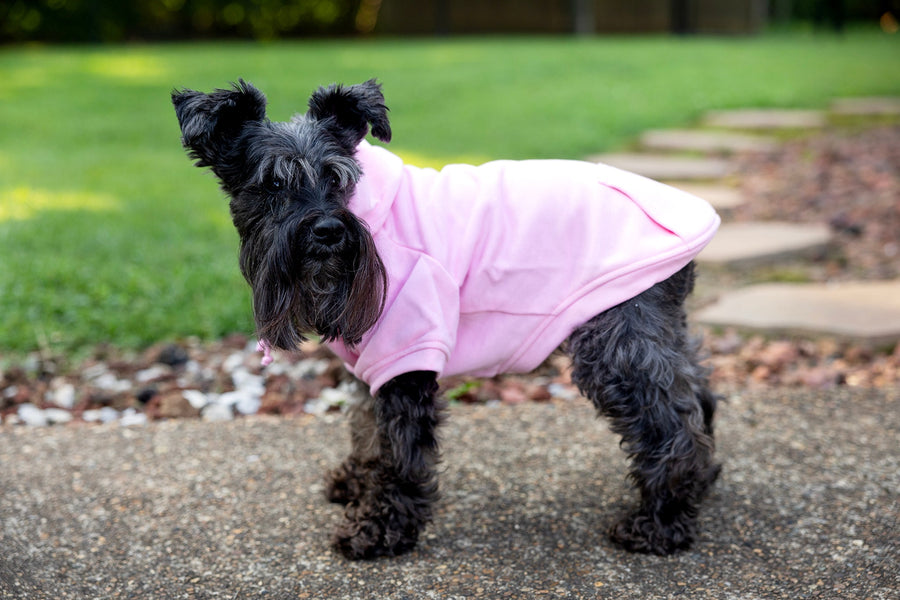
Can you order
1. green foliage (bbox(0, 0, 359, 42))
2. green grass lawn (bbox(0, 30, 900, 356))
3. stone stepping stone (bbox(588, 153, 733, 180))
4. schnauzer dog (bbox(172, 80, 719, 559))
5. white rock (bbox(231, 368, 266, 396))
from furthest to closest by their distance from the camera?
green foliage (bbox(0, 0, 359, 42)) → stone stepping stone (bbox(588, 153, 733, 180)) → green grass lawn (bbox(0, 30, 900, 356)) → white rock (bbox(231, 368, 266, 396)) → schnauzer dog (bbox(172, 80, 719, 559))

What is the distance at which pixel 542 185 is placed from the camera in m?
2.93

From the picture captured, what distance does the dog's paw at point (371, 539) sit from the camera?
9.74 ft

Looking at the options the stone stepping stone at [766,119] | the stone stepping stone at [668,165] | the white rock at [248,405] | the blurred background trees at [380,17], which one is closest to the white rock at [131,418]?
the white rock at [248,405]

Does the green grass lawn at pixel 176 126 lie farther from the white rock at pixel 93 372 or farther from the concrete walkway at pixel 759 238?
the concrete walkway at pixel 759 238

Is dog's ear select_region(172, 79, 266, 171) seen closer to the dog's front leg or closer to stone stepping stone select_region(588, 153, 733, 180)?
the dog's front leg

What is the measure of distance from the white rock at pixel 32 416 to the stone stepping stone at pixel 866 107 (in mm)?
8950

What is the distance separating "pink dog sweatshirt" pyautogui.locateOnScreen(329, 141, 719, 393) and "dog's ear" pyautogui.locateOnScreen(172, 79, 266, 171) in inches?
15.1

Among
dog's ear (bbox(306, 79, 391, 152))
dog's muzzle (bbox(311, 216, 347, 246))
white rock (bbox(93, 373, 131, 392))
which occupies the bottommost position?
white rock (bbox(93, 373, 131, 392))

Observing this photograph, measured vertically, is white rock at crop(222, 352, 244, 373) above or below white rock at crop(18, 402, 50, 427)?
below

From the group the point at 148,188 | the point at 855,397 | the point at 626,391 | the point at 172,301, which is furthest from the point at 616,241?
the point at 148,188

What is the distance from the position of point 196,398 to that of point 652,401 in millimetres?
2289

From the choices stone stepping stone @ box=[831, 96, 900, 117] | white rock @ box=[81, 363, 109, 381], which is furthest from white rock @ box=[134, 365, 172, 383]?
stone stepping stone @ box=[831, 96, 900, 117]

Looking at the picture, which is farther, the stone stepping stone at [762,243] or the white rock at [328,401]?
the stone stepping stone at [762,243]

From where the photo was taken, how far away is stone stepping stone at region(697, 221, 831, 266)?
5.79m
